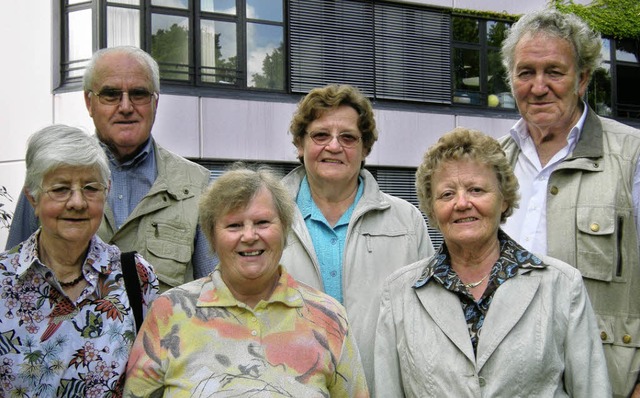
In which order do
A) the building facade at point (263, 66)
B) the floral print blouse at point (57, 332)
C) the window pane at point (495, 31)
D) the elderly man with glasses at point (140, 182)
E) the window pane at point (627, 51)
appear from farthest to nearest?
the window pane at point (627, 51) → the window pane at point (495, 31) → the building facade at point (263, 66) → the elderly man with glasses at point (140, 182) → the floral print blouse at point (57, 332)

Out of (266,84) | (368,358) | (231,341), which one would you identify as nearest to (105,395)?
(231,341)

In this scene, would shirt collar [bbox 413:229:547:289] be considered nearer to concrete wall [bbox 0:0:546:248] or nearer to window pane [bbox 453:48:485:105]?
concrete wall [bbox 0:0:546:248]

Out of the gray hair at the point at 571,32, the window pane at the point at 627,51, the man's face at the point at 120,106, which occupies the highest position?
the window pane at the point at 627,51

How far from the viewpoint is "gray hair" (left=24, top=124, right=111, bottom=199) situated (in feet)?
10.7

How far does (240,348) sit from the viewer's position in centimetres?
328

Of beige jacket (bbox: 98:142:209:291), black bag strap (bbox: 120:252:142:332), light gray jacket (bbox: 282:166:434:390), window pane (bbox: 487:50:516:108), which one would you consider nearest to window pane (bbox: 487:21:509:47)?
window pane (bbox: 487:50:516:108)

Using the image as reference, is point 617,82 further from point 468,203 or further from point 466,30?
point 468,203

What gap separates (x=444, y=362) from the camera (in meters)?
3.38

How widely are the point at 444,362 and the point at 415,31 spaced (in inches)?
475

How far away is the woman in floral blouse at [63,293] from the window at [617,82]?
49.3ft

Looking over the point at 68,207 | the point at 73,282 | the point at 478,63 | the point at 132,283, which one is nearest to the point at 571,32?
the point at 132,283

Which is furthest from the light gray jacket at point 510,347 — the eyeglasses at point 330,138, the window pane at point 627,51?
the window pane at point 627,51

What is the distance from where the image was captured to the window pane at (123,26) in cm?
1262

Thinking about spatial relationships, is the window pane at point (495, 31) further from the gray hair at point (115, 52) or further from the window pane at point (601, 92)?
the gray hair at point (115, 52)
